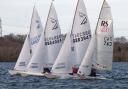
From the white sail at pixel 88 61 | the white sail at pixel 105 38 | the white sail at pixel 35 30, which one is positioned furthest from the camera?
the white sail at pixel 35 30

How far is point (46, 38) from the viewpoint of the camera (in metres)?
65.3

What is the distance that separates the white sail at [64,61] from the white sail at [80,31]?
67 centimetres

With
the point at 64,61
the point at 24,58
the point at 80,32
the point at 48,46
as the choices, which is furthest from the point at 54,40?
the point at 80,32

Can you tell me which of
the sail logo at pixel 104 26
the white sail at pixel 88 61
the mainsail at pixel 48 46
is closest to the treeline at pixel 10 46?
the mainsail at pixel 48 46

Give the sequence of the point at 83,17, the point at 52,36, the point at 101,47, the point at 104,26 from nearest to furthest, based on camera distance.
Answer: the point at 104,26 → the point at 101,47 → the point at 83,17 → the point at 52,36

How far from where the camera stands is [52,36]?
64812 millimetres

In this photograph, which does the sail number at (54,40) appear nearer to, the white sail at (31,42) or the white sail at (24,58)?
the white sail at (31,42)

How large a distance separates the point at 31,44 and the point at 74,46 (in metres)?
9.35

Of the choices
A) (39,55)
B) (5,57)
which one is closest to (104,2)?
(39,55)

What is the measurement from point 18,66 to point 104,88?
60.9 ft

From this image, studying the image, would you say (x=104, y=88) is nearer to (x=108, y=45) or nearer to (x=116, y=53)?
(x=108, y=45)

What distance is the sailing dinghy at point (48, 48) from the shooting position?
64.6 m

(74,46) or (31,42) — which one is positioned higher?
(31,42)

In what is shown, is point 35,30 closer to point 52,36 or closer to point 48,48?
point 48,48
